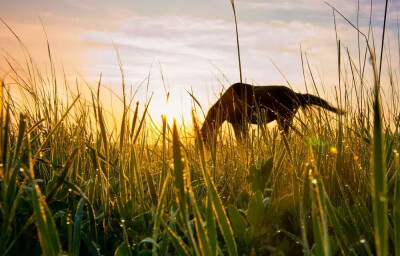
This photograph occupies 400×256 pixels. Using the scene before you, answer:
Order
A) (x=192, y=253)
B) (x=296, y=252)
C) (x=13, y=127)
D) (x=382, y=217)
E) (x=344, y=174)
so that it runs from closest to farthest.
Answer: (x=382, y=217) → (x=192, y=253) → (x=296, y=252) → (x=344, y=174) → (x=13, y=127)

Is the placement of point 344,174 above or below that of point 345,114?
below

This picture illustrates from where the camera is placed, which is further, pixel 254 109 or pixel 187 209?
pixel 254 109

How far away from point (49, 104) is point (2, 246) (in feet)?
4.80

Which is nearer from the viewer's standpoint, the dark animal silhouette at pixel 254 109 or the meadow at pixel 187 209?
the meadow at pixel 187 209

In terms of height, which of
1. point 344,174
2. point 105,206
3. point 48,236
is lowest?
point 344,174

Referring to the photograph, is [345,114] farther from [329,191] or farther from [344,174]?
[329,191]

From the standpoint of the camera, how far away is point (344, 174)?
1.58 metres

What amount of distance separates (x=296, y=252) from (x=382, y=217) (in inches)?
19.6

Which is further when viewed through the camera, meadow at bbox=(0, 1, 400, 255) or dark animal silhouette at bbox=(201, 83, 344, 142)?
dark animal silhouette at bbox=(201, 83, 344, 142)

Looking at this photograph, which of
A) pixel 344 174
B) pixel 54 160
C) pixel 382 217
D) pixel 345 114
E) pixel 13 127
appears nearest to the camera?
pixel 382 217

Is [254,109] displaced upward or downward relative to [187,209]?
downward

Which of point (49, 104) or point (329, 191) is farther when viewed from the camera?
point (49, 104)

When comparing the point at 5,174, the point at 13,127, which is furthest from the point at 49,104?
the point at 5,174

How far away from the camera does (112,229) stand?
101cm
